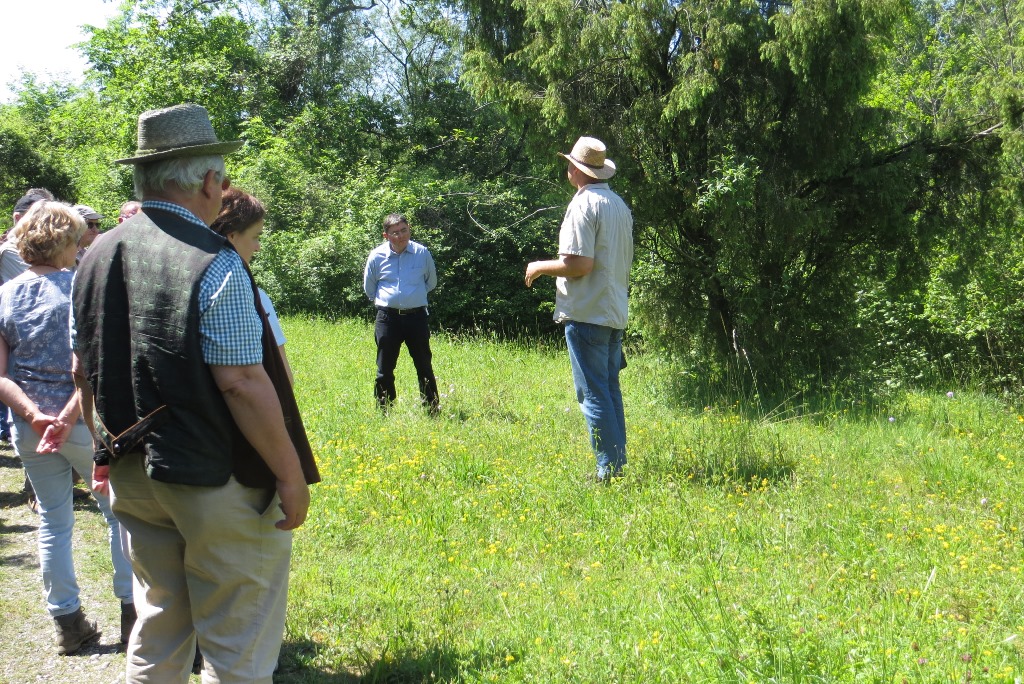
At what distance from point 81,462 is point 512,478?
2.83m

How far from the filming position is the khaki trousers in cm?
283

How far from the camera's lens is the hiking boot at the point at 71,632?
4.42 m

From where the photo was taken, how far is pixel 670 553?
4.86 metres

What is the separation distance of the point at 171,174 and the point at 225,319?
55cm

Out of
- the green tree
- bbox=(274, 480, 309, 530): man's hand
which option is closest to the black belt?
the green tree

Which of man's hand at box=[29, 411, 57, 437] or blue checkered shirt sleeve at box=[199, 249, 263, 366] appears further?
man's hand at box=[29, 411, 57, 437]

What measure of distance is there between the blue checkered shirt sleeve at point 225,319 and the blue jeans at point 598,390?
349 cm

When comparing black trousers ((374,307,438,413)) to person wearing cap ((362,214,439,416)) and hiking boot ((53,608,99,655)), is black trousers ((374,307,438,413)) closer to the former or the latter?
person wearing cap ((362,214,439,416))

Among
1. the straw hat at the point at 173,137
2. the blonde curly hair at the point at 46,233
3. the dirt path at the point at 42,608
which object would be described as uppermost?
the straw hat at the point at 173,137

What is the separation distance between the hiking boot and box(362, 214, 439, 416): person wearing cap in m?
4.58

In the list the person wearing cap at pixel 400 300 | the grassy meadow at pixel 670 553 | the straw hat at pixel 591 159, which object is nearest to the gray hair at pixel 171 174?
the grassy meadow at pixel 670 553

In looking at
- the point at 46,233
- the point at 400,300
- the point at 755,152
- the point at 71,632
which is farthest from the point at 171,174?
the point at 755,152

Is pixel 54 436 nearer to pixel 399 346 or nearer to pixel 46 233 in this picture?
pixel 46 233

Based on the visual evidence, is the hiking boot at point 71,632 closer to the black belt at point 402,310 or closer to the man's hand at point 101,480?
the man's hand at point 101,480
